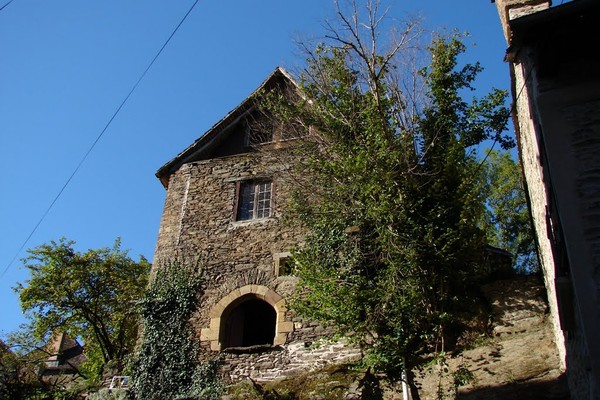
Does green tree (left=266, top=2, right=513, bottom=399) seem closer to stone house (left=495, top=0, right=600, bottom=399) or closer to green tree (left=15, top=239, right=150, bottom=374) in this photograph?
stone house (left=495, top=0, right=600, bottom=399)

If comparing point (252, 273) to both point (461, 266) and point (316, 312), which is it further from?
point (461, 266)

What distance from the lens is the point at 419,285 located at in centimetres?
872

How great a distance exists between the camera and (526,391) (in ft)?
27.6

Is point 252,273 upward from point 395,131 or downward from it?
downward

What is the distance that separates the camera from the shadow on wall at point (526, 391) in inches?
318

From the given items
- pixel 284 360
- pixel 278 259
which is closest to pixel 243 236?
pixel 278 259

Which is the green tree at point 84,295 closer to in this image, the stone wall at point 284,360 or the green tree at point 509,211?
the stone wall at point 284,360

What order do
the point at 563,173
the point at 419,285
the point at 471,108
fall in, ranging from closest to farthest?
1. the point at 563,173
2. the point at 419,285
3. the point at 471,108

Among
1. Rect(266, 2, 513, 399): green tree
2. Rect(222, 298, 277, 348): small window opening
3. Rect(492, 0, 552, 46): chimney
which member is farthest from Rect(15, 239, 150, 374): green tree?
Rect(492, 0, 552, 46): chimney

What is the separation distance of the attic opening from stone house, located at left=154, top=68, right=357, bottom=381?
25 millimetres

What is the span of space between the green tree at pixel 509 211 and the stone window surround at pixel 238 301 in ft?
28.9

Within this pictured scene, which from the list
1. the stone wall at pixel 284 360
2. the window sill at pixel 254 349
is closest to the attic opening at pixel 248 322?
the window sill at pixel 254 349

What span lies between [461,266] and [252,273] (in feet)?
16.4

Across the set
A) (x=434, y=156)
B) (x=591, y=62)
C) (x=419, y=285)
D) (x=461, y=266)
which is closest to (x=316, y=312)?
(x=419, y=285)
